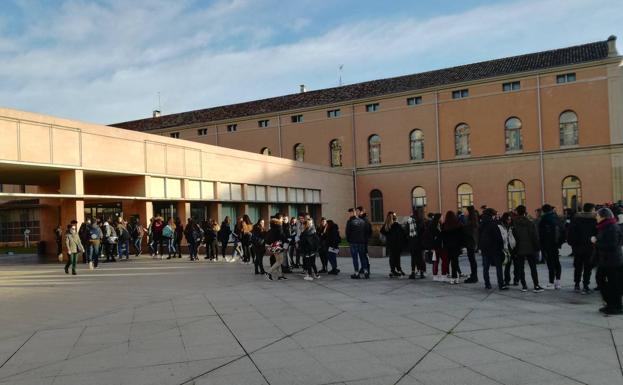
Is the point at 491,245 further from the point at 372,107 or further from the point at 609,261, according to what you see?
the point at 372,107

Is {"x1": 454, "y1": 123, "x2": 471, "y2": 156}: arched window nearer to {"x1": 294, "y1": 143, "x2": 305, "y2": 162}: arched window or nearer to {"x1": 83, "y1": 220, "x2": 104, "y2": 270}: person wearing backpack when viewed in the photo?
{"x1": 294, "y1": 143, "x2": 305, "y2": 162}: arched window

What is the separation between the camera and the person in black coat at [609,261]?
869 centimetres

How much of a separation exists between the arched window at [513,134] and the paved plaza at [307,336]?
2872cm

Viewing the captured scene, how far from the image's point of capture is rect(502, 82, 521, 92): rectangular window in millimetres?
38625

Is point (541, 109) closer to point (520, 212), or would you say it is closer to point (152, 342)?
point (520, 212)

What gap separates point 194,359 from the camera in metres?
6.55

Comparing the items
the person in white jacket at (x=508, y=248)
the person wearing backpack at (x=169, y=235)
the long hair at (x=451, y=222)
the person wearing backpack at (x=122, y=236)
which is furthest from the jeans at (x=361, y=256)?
the person wearing backpack at (x=122, y=236)

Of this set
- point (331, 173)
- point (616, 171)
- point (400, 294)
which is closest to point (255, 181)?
point (331, 173)

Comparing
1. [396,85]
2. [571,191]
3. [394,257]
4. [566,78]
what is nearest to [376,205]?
[396,85]

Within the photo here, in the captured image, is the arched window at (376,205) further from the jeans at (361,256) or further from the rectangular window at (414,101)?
the jeans at (361,256)

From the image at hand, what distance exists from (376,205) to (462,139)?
865 cm

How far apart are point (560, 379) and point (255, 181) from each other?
27.3m

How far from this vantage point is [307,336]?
7.53 meters

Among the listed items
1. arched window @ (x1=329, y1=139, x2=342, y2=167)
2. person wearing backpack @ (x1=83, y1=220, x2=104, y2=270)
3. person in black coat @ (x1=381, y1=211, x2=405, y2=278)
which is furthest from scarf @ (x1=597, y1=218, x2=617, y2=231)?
arched window @ (x1=329, y1=139, x2=342, y2=167)
